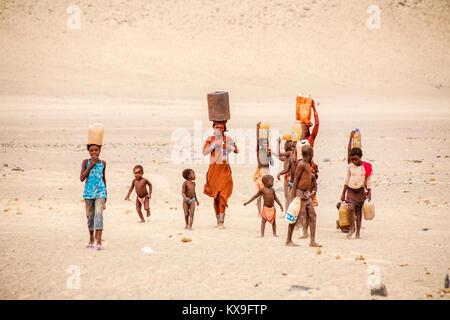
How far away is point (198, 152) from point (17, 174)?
6742 mm

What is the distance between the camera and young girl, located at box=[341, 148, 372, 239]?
954 centimetres

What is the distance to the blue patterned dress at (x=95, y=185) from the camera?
8.49m

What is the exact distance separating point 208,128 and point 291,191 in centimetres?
1981

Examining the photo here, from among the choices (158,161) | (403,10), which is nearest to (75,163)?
(158,161)

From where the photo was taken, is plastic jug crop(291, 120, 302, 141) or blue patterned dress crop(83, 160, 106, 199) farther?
plastic jug crop(291, 120, 302, 141)

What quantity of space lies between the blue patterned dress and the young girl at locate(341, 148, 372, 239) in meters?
3.44

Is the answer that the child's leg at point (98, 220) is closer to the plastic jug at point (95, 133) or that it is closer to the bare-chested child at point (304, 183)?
the plastic jug at point (95, 133)

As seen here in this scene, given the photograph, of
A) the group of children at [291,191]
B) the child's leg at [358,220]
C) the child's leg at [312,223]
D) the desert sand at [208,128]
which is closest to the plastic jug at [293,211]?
the group of children at [291,191]

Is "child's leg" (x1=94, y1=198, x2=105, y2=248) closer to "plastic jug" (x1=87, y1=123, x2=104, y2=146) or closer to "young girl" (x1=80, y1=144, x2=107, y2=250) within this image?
"young girl" (x1=80, y1=144, x2=107, y2=250)

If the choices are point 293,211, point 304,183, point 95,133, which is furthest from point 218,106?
point 95,133

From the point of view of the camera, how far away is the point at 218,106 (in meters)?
10.5

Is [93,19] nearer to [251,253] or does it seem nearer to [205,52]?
[205,52]

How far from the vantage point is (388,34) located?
69.9 meters


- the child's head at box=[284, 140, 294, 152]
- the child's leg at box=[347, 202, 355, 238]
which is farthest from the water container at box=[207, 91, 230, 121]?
the child's leg at box=[347, 202, 355, 238]
